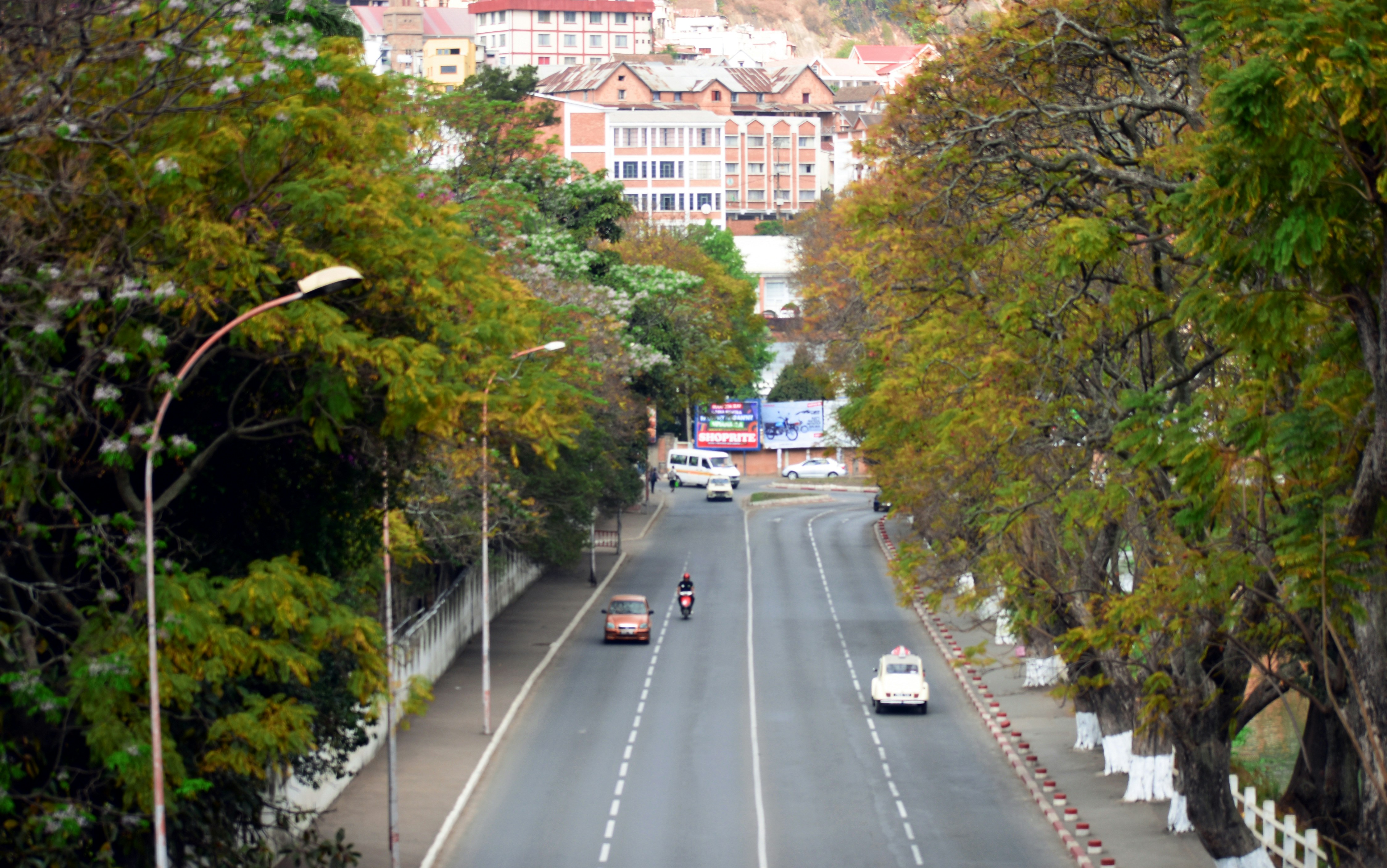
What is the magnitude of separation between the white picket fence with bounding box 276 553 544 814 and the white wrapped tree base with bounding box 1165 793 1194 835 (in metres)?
12.8

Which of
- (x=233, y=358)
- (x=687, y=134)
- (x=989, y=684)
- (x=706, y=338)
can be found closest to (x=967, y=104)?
(x=233, y=358)

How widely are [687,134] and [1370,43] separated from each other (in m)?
122

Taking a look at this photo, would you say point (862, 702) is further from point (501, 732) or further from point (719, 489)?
point (719, 489)

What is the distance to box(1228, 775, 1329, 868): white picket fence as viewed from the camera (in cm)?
2216

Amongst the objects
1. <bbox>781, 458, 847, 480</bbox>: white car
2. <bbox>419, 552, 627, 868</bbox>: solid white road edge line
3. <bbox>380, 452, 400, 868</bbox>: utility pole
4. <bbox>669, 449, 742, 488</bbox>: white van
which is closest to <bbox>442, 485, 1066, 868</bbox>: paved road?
<bbox>419, 552, 627, 868</bbox>: solid white road edge line

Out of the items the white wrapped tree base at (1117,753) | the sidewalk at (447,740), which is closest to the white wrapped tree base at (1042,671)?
the white wrapped tree base at (1117,753)

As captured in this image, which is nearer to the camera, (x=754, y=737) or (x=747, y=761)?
(x=747, y=761)

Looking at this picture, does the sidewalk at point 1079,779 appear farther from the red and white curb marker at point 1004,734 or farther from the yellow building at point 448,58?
the yellow building at point 448,58

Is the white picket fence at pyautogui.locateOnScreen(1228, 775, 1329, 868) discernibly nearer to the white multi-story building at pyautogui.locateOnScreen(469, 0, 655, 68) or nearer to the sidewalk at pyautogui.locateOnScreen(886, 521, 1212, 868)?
the sidewalk at pyautogui.locateOnScreen(886, 521, 1212, 868)

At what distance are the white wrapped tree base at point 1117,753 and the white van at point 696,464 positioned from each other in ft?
188

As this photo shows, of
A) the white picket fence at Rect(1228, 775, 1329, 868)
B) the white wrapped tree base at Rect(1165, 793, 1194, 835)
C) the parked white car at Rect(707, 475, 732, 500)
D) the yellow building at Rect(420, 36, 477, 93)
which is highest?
the yellow building at Rect(420, 36, 477, 93)

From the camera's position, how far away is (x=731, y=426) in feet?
314

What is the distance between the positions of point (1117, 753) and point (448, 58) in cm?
14360

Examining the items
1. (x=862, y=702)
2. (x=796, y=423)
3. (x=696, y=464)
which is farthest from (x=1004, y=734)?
(x=796, y=423)
